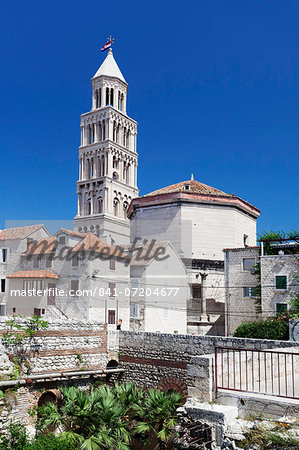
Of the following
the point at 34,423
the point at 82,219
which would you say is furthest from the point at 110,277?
the point at 82,219

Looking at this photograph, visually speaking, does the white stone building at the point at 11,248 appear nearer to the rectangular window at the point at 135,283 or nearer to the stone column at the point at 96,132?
the rectangular window at the point at 135,283

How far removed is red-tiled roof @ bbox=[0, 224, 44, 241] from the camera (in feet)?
104

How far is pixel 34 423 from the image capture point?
14.8 metres

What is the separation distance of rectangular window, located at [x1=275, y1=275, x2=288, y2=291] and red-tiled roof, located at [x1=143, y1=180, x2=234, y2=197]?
1179 cm

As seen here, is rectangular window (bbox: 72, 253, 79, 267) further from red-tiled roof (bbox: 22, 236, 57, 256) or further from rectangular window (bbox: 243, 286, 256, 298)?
rectangular window (bbox: 243, 286, 256, 298)

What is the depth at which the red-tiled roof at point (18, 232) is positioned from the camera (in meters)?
31.6

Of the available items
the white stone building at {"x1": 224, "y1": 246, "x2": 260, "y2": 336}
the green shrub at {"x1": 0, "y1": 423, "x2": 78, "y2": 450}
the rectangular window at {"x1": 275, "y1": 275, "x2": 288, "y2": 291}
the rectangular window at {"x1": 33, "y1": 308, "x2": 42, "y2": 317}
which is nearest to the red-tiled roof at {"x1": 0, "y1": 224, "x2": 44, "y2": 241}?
the rectangular window at {"x1": 33, "y1": 308, "x2": 42, "y2": 317}

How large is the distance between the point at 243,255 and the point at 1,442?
19754mm

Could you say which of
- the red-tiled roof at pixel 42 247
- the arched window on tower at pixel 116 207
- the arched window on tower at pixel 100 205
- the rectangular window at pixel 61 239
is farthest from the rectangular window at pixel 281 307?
the arched window on tower at pixel 116 207

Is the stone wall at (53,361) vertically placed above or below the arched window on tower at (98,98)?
below

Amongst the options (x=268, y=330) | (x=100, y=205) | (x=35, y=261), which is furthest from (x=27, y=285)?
(x=100, y=205)

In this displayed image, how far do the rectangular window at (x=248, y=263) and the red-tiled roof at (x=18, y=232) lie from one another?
16.0 m

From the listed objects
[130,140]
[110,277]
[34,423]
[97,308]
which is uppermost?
[130,140]

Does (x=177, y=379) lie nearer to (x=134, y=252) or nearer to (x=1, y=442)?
(x=1, y=442)
